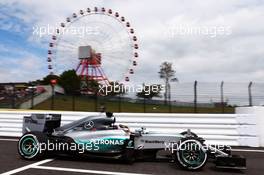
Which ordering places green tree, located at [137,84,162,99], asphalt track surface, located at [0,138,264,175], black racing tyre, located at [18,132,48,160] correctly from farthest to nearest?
green tree, located at [137,84,162,99], black racing tyre, located at [18,132,48,160], asphalt track surface, located at [0,138,264,175]

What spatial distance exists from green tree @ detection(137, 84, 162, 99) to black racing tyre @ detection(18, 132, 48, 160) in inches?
408

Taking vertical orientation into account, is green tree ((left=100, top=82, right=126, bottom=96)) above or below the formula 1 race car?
above

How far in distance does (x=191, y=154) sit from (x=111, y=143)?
5.52 feet

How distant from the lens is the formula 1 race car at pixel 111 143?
22.7 ft

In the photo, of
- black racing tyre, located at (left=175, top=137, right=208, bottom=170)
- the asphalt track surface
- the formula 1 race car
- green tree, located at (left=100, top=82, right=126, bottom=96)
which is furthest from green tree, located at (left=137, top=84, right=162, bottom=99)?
black racing tyre, located at (left=175, top=137, right=208, bottom=170)

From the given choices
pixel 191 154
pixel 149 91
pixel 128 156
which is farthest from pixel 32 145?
pixel 149 91

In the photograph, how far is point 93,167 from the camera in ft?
23.1

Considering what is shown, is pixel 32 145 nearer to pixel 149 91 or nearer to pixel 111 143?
pixel 111 143

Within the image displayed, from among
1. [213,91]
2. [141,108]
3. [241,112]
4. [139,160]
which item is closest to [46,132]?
[139,160]

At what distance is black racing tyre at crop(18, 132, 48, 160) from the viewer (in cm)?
779

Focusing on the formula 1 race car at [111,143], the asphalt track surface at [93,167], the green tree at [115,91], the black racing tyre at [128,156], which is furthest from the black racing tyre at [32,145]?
the green tree at [115,91]

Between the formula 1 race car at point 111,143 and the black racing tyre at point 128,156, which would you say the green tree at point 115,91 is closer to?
the formula 1 race car at point 111,143

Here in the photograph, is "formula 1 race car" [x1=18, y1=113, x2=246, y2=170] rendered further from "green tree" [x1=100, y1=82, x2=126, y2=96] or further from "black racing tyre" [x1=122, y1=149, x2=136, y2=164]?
"green tree" [x1=100, y1=82, x2=126, y2=96]

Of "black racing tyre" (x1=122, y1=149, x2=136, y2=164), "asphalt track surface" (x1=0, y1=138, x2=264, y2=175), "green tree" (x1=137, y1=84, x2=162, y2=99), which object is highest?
"green tree" (x1=137, y1=84, x2=162, y2=99)
